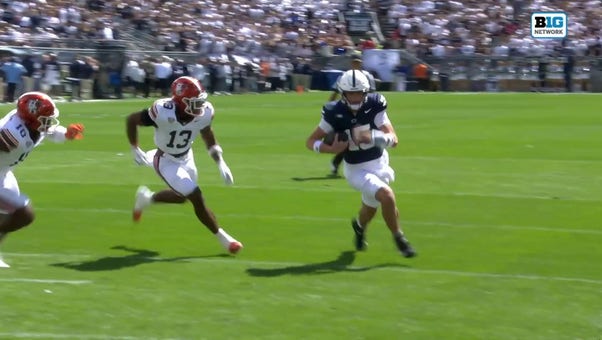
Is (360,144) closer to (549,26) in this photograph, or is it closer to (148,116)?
(148,116)

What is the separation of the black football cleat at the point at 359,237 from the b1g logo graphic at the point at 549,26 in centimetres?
4529

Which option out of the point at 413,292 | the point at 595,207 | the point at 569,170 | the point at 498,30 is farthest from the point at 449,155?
the point at 498,30

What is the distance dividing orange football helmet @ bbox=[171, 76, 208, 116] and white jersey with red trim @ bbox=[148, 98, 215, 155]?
111 millimetres

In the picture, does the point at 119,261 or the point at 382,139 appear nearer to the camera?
the point at 382,139

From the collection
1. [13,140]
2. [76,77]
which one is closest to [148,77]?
[76,77]

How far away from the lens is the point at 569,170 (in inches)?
785

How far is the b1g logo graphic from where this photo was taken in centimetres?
5591

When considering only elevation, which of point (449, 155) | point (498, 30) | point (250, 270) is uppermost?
point (250, 270)

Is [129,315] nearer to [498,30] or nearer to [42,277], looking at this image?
[42,277]

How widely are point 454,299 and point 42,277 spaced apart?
11.8ft

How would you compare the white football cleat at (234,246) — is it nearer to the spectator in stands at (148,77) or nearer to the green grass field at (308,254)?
the green grass field at (308,254)

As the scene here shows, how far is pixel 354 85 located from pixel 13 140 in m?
3.20

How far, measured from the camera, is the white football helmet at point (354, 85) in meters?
11.7

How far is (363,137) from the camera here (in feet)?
38.0
